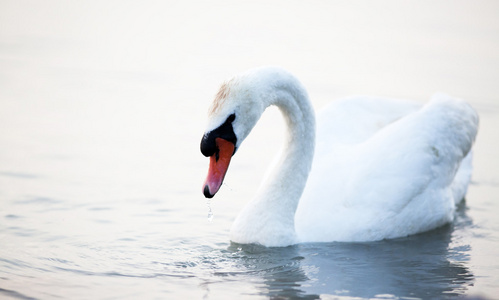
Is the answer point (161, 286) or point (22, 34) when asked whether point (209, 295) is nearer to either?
point (161, 286)

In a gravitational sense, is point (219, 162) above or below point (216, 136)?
below

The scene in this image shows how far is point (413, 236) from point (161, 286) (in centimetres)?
310

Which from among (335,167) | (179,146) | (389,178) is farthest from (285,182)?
(179,146)

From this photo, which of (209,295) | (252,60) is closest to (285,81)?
(209,295)

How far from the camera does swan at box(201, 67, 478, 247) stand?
25.1 feet

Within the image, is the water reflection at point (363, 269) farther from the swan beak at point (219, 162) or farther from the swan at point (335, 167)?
the swan beak at point (219, 162)

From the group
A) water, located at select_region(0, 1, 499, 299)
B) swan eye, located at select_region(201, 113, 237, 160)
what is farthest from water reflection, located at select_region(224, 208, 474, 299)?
swan eye, located at select_region(201, 113, 237, 160)

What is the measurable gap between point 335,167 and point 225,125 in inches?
75.3

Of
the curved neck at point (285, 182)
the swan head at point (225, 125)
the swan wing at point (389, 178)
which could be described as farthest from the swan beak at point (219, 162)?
the swan wing at point (389, 178)

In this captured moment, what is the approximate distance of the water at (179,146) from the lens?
7.68m

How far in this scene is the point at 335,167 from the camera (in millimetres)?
9055

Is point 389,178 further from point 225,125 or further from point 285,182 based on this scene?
point 225,125

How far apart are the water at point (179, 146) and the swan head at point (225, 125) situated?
0.42 m

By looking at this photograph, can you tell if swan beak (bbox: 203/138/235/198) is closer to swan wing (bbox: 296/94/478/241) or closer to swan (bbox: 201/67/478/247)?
swan (bbox: 201/67/478/247)
